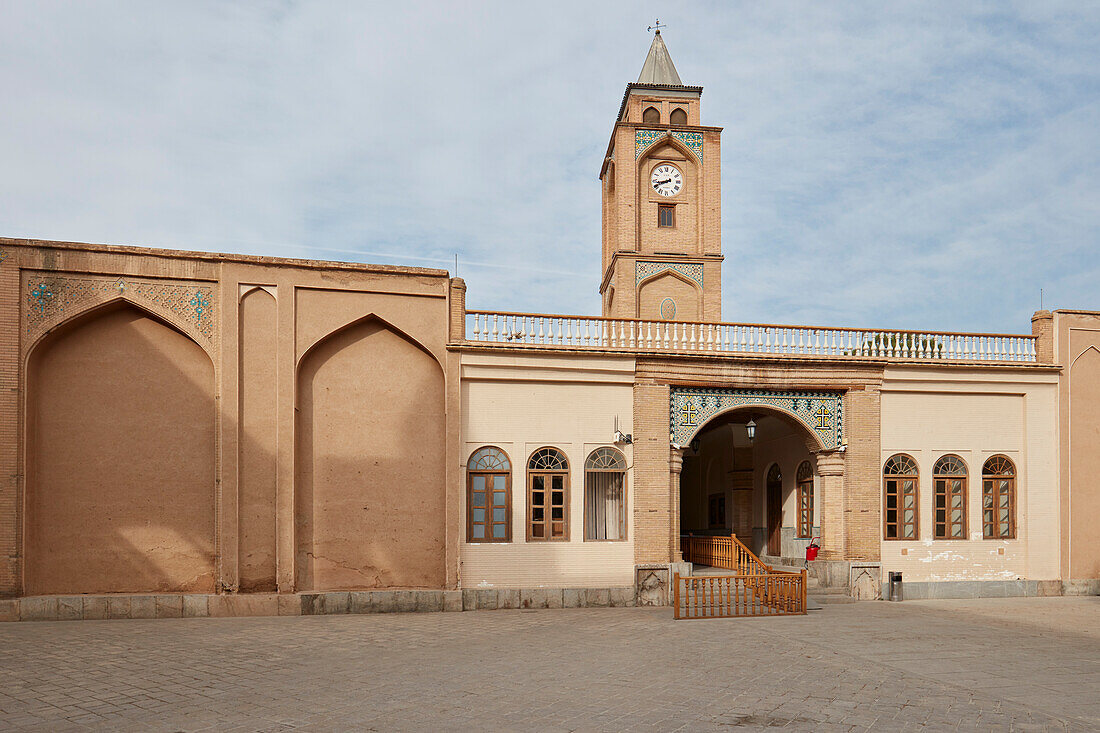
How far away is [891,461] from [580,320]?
6865 millimetres

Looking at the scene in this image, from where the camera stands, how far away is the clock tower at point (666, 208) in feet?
81.0

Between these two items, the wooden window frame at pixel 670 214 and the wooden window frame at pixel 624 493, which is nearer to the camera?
the wooden window frame at pixel 624 493

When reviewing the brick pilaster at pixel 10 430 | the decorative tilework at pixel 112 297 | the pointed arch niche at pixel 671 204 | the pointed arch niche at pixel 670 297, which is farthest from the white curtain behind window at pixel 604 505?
the pointed arch niche at pixel 671 204

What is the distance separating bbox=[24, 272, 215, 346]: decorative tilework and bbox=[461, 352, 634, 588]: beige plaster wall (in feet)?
15.1

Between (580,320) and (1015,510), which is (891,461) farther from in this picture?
(580,320)

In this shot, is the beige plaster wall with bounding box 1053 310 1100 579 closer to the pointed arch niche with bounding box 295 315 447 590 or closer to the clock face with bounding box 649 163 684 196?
the clock face with bounding box 649 163 684 196

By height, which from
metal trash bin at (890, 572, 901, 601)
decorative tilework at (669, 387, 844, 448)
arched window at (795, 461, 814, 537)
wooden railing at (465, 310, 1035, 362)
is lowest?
metal trash bin at (890, 572, 901, 601)

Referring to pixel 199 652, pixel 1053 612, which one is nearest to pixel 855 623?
pixel 1053 612

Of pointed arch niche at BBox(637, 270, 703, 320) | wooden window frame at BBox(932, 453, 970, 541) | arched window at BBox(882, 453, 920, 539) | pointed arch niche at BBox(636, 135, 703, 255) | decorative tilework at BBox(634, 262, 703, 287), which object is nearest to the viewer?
arched window at BBox(882, 453, 920, 539)

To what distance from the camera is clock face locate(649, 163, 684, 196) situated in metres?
25.4

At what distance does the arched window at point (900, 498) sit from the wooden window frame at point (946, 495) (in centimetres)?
43

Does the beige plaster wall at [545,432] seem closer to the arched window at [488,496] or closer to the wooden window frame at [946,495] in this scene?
the arched window at [488,496]

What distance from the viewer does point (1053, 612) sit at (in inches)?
592

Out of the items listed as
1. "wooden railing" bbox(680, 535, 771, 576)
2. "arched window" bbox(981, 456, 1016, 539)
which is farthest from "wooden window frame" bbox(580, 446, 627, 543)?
"arched window" bbox(981, 456, 1016, 539)
